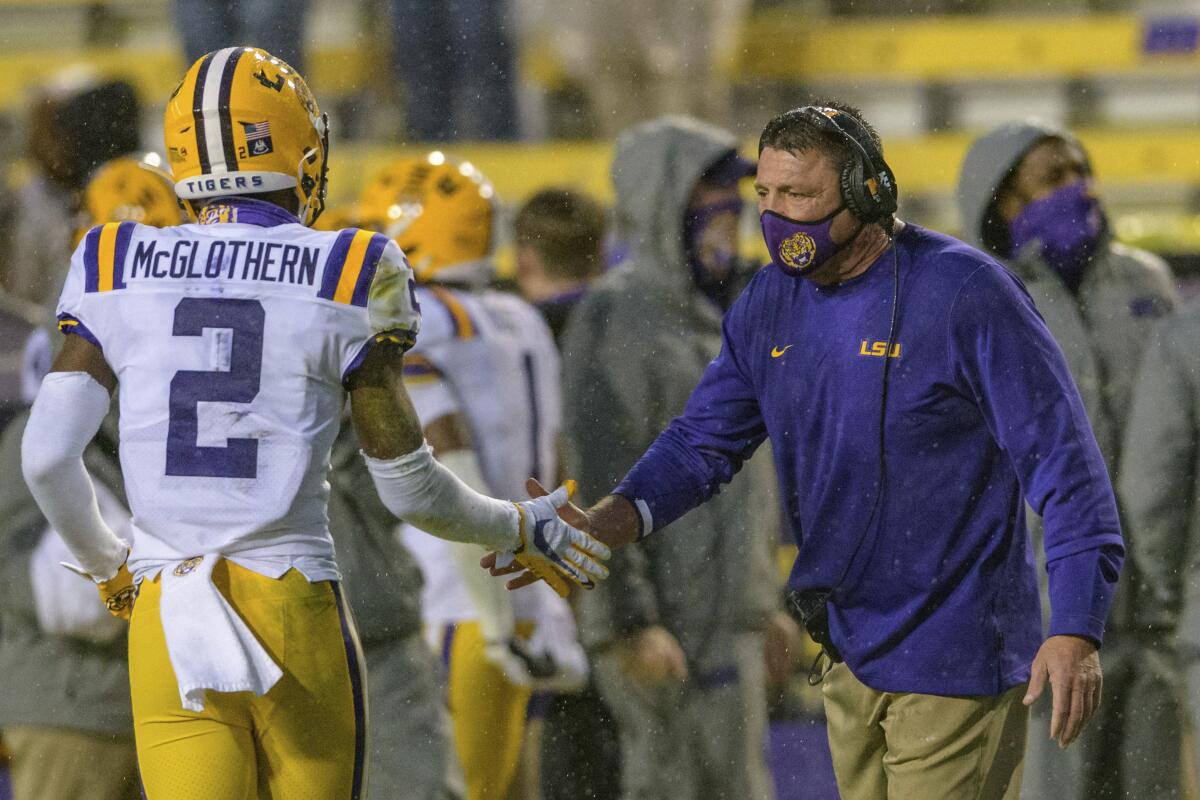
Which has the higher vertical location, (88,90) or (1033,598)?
(88,90)

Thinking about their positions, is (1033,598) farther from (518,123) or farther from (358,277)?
(518,123)

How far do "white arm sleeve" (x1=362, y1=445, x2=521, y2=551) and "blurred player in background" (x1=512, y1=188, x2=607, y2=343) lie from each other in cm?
283

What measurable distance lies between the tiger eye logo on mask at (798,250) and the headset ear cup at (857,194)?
3.3 inches

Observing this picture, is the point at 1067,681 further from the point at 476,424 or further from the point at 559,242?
the point at 559,242

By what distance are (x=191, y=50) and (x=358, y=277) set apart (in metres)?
5.82

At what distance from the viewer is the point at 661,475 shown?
3.16 m

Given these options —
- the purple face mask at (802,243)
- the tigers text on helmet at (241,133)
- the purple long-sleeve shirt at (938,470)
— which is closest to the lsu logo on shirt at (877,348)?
the purple long-sleeve shirt at (938,470)

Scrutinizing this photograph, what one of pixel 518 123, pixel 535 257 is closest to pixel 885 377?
pixel 535 257

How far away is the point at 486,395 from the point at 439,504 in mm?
1454

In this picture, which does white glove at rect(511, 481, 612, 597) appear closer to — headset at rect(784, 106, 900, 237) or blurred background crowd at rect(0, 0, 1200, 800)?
headset at rect(784, 106, 900, 237)

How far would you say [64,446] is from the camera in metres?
2.76

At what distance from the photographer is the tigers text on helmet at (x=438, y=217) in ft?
14.7

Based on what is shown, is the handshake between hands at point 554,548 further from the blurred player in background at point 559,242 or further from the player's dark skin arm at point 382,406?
the blurred player in background at point 559,242

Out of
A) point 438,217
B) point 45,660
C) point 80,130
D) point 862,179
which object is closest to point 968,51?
point 80,130
